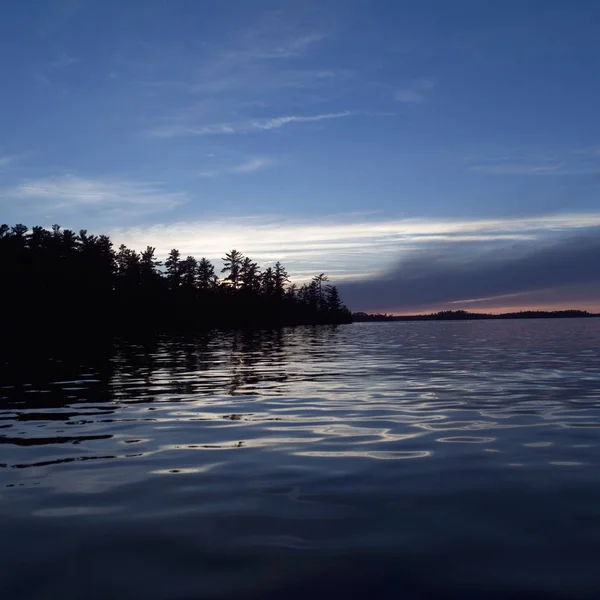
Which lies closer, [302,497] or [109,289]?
[302,497]

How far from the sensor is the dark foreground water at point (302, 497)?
16.9 ft

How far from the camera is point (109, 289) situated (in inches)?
3469

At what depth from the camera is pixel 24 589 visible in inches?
195

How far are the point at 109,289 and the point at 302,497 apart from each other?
280 feet

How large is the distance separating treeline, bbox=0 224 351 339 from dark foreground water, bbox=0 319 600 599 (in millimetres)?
61193

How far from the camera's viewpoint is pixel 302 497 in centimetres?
749

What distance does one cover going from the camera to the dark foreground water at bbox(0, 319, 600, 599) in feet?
16.9

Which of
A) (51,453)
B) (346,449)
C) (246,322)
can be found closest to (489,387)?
(346,449)

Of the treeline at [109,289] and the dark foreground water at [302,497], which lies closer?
the dark foreground water at [302,497]

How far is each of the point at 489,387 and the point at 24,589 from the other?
16.0 m

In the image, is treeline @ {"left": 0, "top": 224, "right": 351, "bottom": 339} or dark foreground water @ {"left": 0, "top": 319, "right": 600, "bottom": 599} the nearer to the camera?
dark foreground water @ {"left": 0, "top": 319, "right": 600, "bottom": 599}

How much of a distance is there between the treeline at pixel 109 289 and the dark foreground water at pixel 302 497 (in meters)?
61.2

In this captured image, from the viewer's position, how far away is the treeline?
71875mm

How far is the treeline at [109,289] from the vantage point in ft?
236
